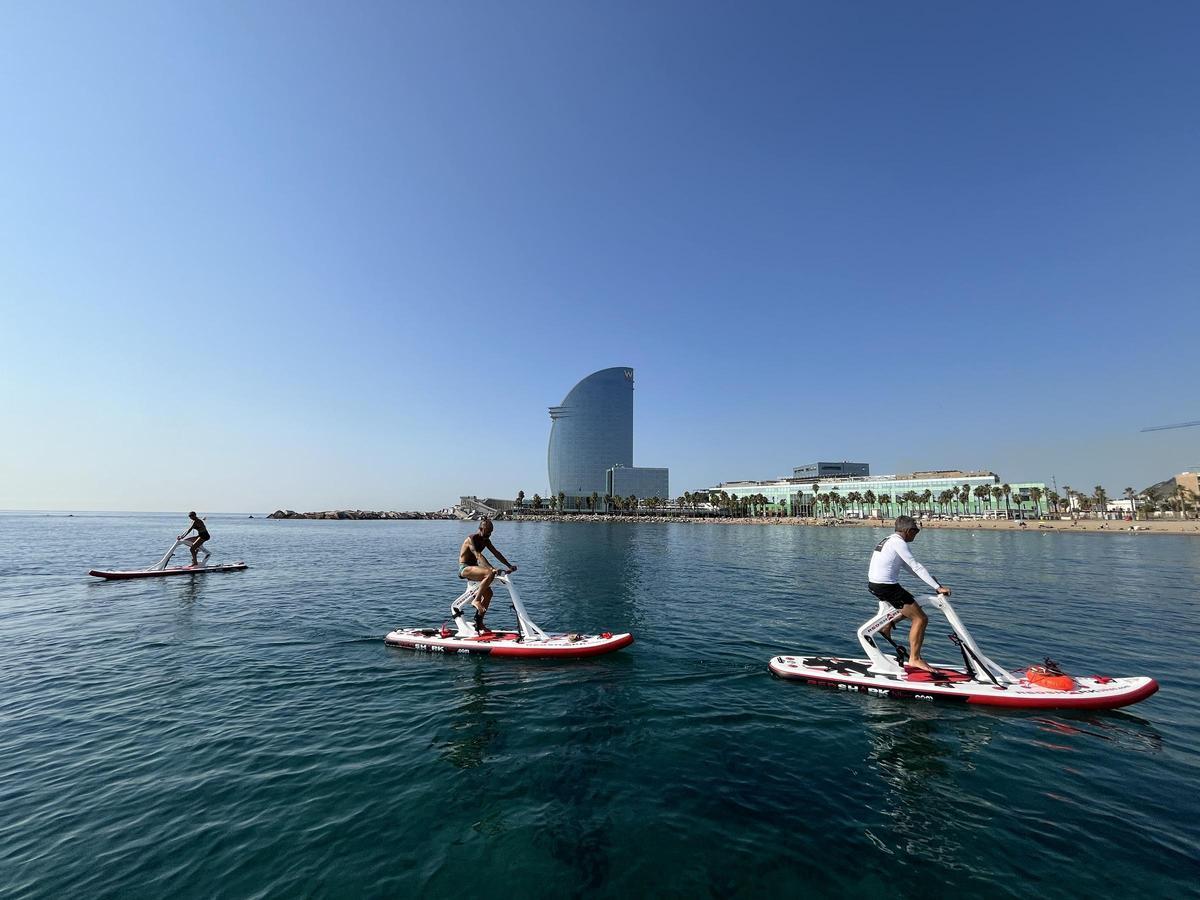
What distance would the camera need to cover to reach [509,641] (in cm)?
1505

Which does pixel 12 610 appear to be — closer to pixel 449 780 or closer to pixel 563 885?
pixel 449 780

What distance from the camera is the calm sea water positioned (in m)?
5.89

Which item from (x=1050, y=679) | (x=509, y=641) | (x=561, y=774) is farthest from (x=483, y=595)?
(x=1050, y=679)

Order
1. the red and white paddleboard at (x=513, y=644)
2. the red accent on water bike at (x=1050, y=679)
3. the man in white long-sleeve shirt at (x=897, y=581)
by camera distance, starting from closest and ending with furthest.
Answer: the red accent on water bike at (x=1050, y=679) → the man in white long-sleeve shirt at (x=897, y=581) → the red and white paddleboard at (x=513, y=644)

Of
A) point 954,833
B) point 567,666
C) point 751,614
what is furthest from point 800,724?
point 751,614

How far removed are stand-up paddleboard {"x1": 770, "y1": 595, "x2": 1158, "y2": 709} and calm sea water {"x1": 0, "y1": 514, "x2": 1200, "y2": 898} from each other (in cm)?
46

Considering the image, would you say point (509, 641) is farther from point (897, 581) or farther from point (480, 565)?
point (897, 581)

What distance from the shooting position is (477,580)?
15055 millimetres

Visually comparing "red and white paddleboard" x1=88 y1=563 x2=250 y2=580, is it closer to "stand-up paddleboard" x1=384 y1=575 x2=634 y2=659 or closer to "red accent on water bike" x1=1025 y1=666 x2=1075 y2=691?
"stand-up paddleboard" x1=384 y1=575 x2=634 y2=659

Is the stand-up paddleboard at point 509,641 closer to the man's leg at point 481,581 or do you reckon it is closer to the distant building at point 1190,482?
the man's leg at point 481,581

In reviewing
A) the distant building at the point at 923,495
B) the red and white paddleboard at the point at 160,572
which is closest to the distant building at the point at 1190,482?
the distant building at the point at 923,495

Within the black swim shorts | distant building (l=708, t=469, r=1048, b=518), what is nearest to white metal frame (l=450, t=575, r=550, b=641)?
the black swim shorts

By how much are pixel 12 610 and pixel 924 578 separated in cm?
3511

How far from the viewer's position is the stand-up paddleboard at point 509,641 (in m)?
14.4
